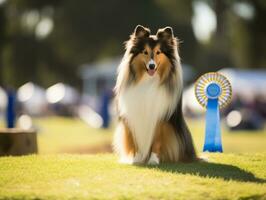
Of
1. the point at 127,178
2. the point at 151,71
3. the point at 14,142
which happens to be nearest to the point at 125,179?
the point at 127,178

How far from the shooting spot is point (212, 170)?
327 inches

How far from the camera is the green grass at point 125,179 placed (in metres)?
6.53

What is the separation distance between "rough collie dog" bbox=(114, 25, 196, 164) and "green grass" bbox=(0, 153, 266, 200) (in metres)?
0.37

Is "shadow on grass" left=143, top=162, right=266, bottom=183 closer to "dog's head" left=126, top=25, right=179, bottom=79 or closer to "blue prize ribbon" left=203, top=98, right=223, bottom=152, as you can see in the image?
"dog's head" left=126, top=25, right=179, bottom=79

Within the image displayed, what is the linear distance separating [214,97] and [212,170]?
251cm

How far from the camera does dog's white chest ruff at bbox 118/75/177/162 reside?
8711mm

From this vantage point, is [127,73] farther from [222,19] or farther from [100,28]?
[100,28]

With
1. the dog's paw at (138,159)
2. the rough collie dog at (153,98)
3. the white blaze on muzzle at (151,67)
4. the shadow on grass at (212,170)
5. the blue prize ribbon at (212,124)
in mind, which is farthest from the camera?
the blue prize ribbon at (212,124)

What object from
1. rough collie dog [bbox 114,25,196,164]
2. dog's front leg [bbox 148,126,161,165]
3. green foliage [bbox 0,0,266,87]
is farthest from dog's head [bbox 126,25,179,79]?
green foliage [bbox 0,0,266,87]

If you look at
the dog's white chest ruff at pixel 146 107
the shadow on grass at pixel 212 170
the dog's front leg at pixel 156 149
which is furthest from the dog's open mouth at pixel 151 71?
the shadow on grass at pixel 212 170

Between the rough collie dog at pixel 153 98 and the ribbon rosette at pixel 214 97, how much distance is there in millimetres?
1722

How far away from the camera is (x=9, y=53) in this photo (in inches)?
1950

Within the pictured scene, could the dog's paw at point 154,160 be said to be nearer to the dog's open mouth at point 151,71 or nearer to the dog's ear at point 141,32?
the dog's open mouth at point 151,71

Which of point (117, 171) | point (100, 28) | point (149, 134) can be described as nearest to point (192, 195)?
point (117, 171)
